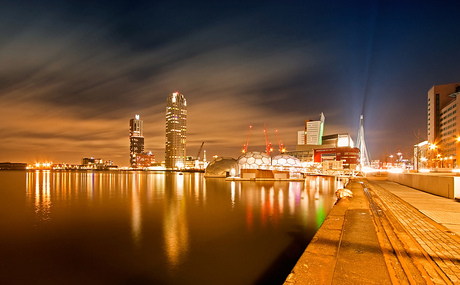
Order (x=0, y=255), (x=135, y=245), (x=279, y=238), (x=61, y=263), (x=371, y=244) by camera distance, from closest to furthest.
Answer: (x=371, y=244), (x=61, y=263), (x=0, y=255), (x=135, y=245), (x=279, y=238)

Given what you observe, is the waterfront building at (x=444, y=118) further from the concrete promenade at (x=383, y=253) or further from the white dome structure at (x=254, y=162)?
the concrete promenade at (x=383, y=253)

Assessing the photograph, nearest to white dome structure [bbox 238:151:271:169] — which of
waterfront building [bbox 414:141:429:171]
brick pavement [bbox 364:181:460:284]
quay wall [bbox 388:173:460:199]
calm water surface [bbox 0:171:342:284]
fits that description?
waterfront building [bbox 414:141:429:171]

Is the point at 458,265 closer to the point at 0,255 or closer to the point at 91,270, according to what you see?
the point at 91,270

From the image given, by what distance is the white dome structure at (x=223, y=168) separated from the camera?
Answer: 8338 cm

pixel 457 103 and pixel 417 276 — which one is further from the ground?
pixel 457 103

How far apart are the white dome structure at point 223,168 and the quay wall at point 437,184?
190ft

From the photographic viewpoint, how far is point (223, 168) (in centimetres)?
8425

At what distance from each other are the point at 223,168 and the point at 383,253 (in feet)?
256

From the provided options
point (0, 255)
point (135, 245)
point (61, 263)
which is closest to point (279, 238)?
point (135, 245)

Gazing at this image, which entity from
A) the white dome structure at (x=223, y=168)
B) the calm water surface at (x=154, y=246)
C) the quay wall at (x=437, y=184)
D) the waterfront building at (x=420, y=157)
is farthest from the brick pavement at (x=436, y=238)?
the white dome structure at (x=223, y=168)

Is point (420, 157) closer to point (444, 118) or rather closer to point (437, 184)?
point (437, 184)

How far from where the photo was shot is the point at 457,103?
93.6 m

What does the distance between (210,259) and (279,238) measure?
4.78m

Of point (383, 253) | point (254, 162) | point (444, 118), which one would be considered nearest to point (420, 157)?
point (254, 162)
